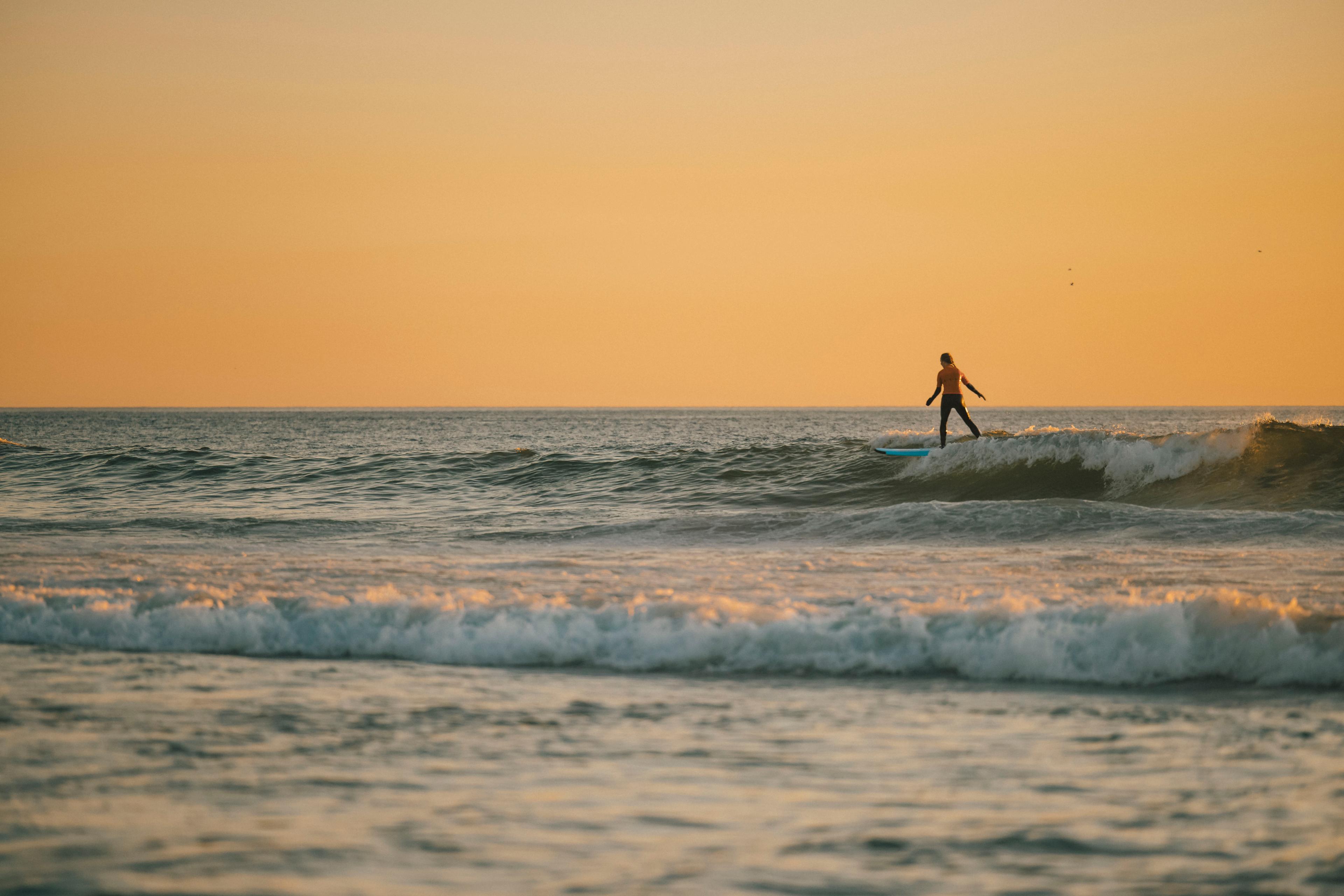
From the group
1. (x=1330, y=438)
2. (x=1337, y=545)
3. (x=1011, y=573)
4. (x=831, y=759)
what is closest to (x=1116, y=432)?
(x=1330, y=438)

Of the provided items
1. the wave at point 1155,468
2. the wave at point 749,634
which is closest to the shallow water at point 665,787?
the wave at point 749,634

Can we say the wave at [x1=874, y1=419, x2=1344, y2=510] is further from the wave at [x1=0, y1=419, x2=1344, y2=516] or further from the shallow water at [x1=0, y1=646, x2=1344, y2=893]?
the shallow water at [x1=0, y1=646, x2=1344, y2=893]

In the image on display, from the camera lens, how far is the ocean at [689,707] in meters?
3.99

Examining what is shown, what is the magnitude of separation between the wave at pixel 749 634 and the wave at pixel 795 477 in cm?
1018

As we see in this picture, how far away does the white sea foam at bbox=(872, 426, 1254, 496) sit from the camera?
768 inches

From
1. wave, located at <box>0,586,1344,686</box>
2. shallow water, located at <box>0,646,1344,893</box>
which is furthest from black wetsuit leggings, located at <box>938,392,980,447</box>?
shallow water, located at <box>0,646,1344,893</box>

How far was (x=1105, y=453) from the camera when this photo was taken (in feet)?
68.6

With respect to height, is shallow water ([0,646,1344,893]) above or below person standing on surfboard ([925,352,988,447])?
below

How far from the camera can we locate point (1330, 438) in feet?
63.6

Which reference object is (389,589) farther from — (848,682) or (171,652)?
(848,682)

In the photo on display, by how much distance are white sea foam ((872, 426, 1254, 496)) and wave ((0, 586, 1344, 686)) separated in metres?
12.7

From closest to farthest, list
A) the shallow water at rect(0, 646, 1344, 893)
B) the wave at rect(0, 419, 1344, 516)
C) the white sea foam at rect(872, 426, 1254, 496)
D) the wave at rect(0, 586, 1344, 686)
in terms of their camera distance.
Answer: the shallow water at rect(0, 646, 1344, 893), the wave at rect(0, 586, 1344, 686), the wave at rect(0, 419, 1344, 516), the white sea foam at rect(872, 426, 1254, 496)

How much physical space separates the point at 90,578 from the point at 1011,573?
30.0 feet

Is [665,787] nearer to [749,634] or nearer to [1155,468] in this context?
[749,634]
